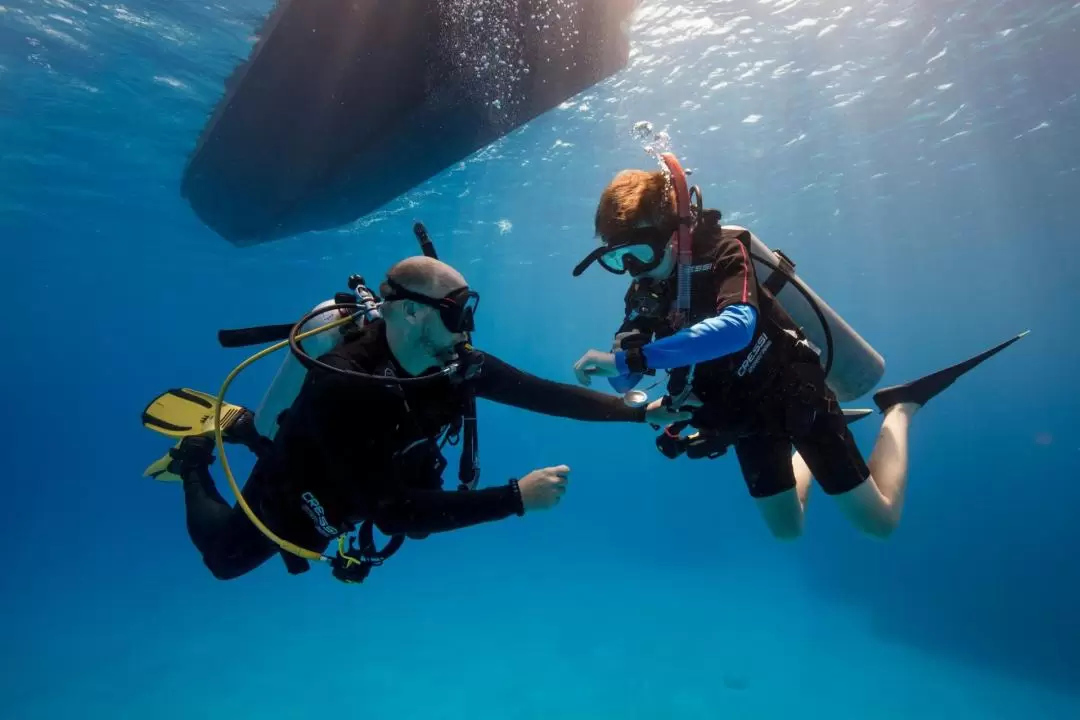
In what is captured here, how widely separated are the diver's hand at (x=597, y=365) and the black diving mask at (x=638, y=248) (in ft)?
1.77

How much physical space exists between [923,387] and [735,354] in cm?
226

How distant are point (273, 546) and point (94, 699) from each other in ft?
56.2

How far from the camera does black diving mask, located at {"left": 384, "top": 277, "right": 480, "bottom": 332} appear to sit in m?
3.38

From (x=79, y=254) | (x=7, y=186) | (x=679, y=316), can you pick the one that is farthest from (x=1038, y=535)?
(x=79, y=254)

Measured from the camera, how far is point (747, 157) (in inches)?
770

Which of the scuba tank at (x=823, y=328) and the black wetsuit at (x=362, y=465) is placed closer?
the black wetsuit at (x=362, y=465)

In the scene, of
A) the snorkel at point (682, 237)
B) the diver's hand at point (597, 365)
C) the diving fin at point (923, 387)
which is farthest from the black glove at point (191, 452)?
the diving fin at point (923, 387)

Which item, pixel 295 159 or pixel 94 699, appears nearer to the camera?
pixel 295 159

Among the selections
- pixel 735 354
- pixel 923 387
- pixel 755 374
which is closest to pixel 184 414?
pixel 735 354

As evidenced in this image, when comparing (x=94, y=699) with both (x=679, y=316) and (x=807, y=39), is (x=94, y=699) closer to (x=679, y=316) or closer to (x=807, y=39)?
(x=679, y=316)

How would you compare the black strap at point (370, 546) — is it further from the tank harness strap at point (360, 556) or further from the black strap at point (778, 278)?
the black strap at point (778, 278)

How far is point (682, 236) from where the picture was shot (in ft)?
11.6

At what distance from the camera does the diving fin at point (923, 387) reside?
15.6 ft

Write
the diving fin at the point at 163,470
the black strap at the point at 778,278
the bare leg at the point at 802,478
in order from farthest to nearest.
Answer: the diving fin at the point at 163,470 < the bare leg at the point at 802,478 < the black strap at the point at 778,278
